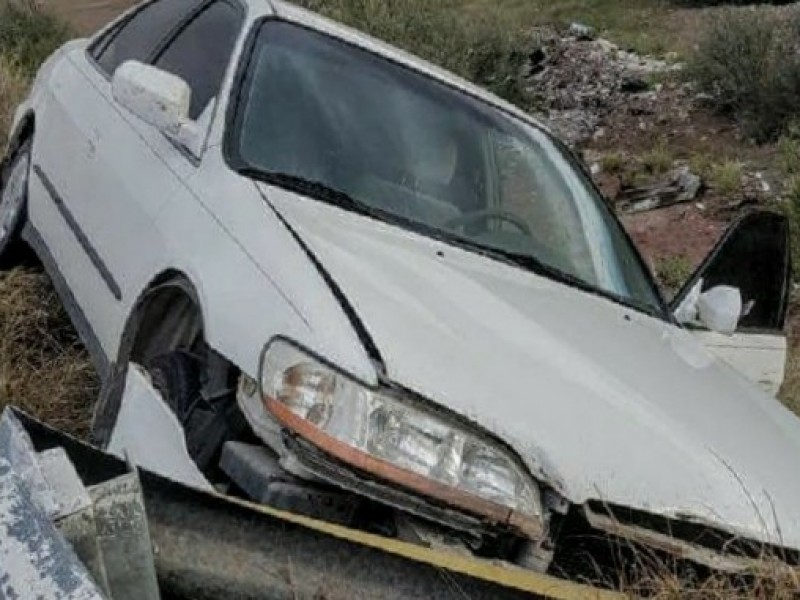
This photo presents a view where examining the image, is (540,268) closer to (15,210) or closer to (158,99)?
(158,99)

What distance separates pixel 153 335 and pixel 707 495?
1627 millimetres

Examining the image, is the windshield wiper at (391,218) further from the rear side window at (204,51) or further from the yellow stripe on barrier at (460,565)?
the yellow stripe on barrier at (460,565)

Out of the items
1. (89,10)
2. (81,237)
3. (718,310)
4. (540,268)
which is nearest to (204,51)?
(81,237)

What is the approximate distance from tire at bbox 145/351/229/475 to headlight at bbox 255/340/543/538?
12.3 inches

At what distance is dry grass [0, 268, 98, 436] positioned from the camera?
460cm

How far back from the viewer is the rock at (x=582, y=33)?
66.5 feet

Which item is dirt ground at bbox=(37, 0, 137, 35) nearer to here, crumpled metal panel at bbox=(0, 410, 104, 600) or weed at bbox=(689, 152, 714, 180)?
weed at bbox=(689, 152, 714, 180)

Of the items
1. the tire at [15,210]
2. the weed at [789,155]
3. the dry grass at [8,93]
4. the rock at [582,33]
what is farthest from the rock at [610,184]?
the rock at [582,33]

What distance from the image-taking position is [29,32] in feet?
51.2

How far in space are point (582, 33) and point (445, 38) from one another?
4091mm

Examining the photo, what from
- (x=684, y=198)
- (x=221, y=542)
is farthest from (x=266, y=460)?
(x=684, y=198)

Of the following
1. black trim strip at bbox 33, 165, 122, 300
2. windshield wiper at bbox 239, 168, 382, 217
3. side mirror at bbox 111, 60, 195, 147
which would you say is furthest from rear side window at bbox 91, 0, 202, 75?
windshield wiper at bbox 239, 168, 382, 217

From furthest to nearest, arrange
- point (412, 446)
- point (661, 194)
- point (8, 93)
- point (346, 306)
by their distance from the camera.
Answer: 1. point (661, 194)
2. point (8, 93)
3. point (346, 306)
4. point (412, 446)

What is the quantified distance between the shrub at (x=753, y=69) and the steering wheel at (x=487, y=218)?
35.2 ft
